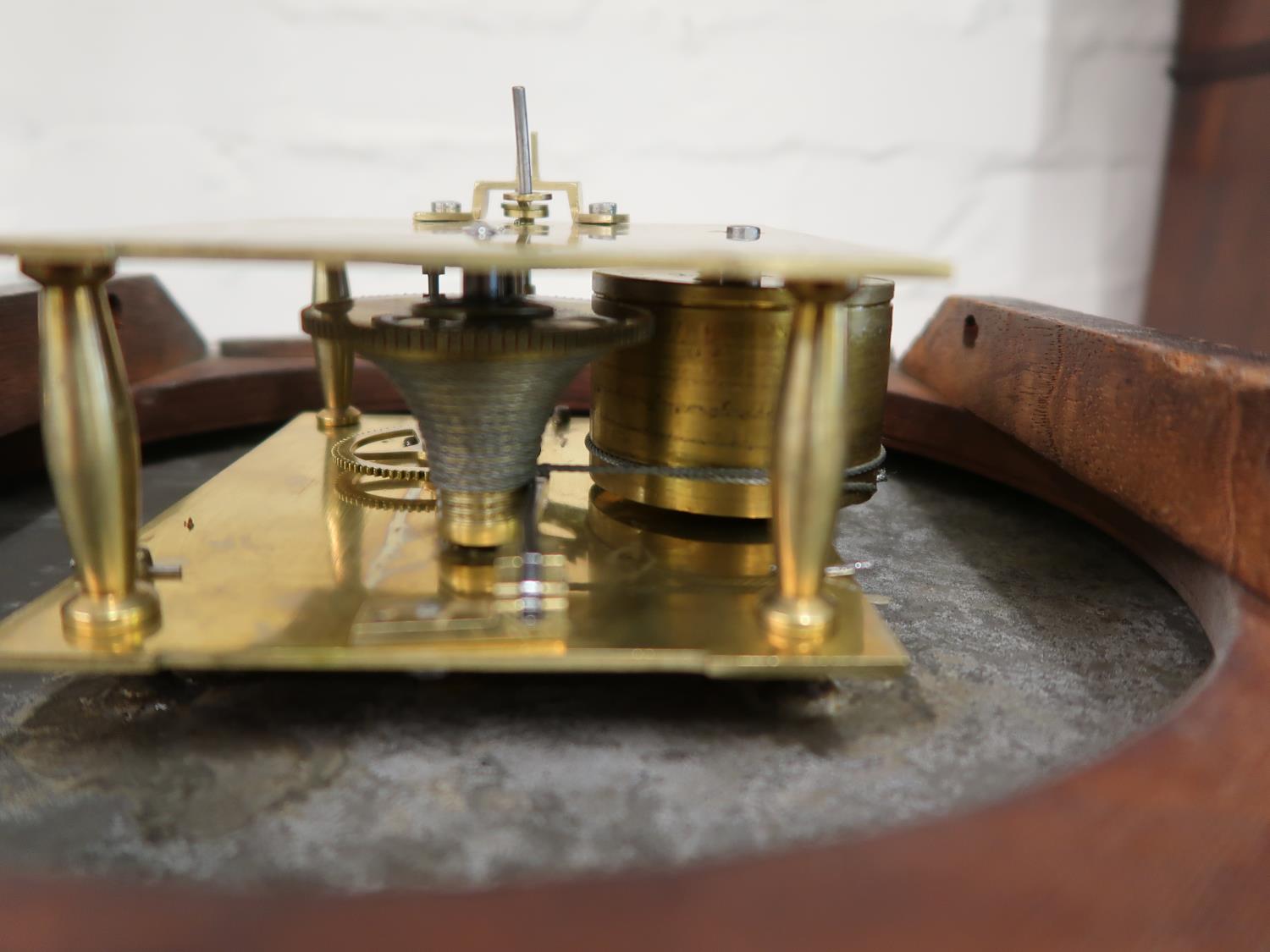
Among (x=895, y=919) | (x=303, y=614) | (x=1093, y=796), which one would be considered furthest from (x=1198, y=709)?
(x=303, y=614)

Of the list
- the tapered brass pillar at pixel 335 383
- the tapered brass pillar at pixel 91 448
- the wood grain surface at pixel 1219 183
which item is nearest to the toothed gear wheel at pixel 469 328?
the tapered brass pillar at pixel 91 448

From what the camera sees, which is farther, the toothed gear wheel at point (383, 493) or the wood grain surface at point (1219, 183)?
the wood grain surface at point (1219, 183)

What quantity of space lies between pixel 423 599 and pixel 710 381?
10.0 inches

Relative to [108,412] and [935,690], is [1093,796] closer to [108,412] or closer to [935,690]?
[935,690]

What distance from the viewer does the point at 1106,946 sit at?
0.36m

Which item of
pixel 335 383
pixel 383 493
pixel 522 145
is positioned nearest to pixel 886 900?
pixel 383 493

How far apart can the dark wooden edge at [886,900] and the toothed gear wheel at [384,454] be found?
463 mm

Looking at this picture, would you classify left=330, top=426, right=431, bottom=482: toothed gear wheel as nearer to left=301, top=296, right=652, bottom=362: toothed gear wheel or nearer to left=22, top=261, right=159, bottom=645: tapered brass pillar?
left=301, top=296, right=652, bottom=362: toothed gear wheel

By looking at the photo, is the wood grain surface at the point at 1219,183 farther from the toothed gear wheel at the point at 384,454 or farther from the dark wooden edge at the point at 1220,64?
the toothed gear wheel at the point at 384,454

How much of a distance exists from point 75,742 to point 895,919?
17.3 inches

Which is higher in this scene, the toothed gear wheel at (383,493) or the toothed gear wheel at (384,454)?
the toothed gear wheel at (384,454)

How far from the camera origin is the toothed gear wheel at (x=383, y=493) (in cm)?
76

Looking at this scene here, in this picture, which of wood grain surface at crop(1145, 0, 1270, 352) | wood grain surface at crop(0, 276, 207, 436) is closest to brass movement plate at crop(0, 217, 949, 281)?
wood grain surface at crop(0, 276, 207, 436)

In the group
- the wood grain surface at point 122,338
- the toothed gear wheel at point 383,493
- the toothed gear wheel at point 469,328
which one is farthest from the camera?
the wood grain surface at point 122,338
